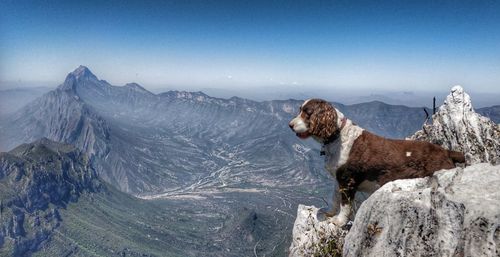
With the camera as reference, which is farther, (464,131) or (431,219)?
(464,131)

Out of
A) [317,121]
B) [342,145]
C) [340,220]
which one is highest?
[317,121]

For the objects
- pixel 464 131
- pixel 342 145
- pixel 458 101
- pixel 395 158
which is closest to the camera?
pixel 395 158

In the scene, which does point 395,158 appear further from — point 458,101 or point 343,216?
point 458,101

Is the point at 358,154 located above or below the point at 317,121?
below

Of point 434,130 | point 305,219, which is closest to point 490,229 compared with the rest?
point 305,219

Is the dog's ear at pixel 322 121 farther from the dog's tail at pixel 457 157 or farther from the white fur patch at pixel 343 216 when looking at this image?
the dog's tail at pixel 457 157

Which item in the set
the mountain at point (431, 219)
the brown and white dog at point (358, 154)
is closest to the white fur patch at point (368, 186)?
the brown and white dog at point (358, 154)

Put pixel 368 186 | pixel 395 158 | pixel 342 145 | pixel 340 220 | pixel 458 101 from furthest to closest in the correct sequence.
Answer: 1. pixel 458 101
2. pixel 340 220
3. pixel 342 145
4. pixel 368 186
5. pixel 395 158

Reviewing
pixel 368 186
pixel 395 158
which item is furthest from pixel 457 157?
pixel 368 186
